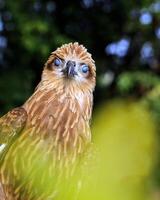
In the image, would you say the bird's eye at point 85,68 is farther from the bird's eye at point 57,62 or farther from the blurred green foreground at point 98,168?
the blurred green foreground at point 98,168

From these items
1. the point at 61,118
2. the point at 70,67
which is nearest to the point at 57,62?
the point at 70,67

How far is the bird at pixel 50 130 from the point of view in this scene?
175 inches

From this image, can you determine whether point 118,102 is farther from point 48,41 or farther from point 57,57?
point 57,57

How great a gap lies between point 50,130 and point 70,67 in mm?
373

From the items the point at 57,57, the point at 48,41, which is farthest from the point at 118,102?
the point at 57,57

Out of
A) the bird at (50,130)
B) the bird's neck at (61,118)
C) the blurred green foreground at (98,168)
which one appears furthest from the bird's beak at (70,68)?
the blurred green foreground at (98,168)

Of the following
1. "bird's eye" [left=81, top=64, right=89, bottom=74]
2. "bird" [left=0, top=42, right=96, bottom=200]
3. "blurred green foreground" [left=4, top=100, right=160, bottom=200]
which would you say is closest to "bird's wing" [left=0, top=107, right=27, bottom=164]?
"bird" [left=0, top=42, right=96, bottom=200]

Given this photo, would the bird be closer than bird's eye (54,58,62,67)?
Yes

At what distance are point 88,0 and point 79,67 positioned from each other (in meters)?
5.35

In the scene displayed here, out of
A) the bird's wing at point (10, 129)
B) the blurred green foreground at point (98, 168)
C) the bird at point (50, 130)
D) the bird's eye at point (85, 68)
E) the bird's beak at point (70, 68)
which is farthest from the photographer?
the bird's eye at point (85, 68)

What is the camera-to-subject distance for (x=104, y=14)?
10148 mm

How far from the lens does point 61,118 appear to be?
15.4 ft

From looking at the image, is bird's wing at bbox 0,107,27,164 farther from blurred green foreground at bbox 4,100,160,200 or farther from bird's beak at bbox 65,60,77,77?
bird's beak at bbox 65,60,77,77

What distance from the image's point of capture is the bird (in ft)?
14.6
